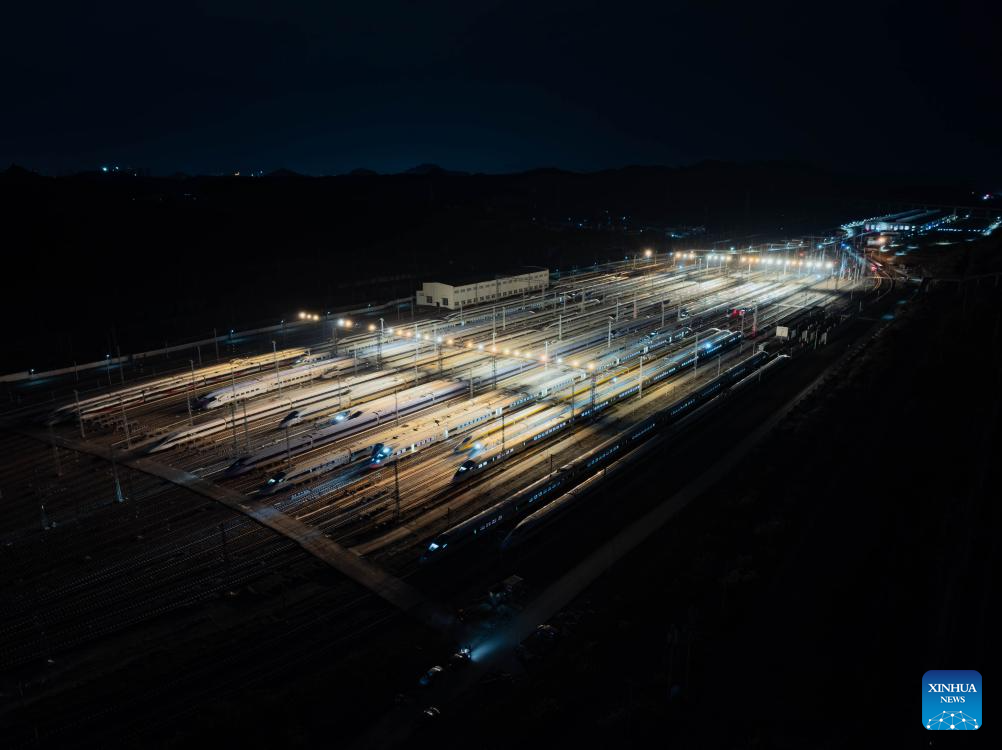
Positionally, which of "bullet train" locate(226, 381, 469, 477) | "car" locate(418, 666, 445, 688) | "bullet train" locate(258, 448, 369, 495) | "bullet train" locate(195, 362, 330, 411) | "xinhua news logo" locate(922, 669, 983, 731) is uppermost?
"bullet train" locate(195, 362, 330, 411)

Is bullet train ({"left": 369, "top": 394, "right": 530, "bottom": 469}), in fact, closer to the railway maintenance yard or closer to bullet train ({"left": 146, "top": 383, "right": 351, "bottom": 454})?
the railway maintenance yard

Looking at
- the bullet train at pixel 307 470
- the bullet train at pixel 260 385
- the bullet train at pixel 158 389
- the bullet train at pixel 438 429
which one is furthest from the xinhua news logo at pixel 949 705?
the bullet train at pixel 158 389

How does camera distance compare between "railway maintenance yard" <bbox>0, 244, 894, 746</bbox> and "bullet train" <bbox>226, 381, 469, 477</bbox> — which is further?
"bullet train" <bbox>226, 381, 469, 477</bbox>

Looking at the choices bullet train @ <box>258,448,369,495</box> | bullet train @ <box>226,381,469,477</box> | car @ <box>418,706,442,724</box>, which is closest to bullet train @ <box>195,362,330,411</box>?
bullet train @ <box>226,381,469,477</box>

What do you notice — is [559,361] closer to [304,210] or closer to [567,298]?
[567,298]

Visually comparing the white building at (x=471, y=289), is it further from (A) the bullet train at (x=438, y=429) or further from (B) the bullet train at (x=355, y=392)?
(A) the bullet train at (x=438, y=429)

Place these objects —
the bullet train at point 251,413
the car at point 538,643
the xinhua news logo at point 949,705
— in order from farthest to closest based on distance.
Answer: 1. the bullet train at point 251,413
2. the car at point 538,643
3. the xinhua news logo at point 949,705
